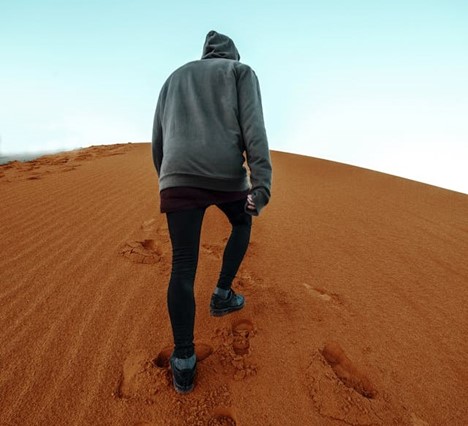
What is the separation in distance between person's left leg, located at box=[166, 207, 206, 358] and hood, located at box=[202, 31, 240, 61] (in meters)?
0.86

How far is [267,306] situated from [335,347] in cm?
48

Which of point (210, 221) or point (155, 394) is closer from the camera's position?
point (155, 394)

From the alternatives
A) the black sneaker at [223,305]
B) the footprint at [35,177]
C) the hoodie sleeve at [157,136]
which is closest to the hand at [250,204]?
the hoodie sleeve at [157,136]

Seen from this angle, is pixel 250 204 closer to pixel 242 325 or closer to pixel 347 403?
pixel 242 325

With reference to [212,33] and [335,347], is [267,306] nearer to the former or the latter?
[335,347]

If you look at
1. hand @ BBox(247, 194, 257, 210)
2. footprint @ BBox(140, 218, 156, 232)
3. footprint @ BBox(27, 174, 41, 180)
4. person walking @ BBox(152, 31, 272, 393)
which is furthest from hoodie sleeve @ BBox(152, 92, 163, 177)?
footprint @ BBox(27, 174, 41, 180)

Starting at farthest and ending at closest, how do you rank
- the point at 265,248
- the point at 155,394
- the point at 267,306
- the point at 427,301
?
the point at 265,248 < the point at 427,301 < the point at 267,306 < the point at 155,394

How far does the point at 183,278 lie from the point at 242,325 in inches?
26.3

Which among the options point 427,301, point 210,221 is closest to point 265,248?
point 210,221

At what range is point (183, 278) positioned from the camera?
135 centimetres

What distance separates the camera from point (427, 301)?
2252mm

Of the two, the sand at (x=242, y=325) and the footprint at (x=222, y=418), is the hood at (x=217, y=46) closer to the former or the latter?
the sand at (x=242, y=325)

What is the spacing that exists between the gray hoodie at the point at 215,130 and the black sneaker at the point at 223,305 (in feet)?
2.29

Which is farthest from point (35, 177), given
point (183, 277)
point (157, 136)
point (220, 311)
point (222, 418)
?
point (222, 418)
